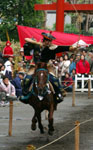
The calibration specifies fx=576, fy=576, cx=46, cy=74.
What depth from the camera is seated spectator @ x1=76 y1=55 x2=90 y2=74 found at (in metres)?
25.8

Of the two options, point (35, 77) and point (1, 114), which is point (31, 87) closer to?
point (35, 77)

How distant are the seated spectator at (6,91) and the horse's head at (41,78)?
7.21 metres

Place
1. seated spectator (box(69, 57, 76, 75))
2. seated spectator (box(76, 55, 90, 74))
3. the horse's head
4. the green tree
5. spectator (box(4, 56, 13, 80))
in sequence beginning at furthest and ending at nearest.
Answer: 1. the green tree
2. seated spectator (box(69, 57, 76, 75))
3. seated spectator (box(76, 55, 90, 74))
4. spectator (box(4, 56, 13, 80))
5. the horse's head

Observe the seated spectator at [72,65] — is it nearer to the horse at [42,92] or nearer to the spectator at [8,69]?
the spectator at [8,69]

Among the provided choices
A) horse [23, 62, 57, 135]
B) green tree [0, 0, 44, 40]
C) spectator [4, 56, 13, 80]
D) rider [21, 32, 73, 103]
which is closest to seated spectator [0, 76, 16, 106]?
spectator [4, 56, 13, 80]

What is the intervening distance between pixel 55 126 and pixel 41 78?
10.1 ft

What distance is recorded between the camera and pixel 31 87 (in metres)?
13.2

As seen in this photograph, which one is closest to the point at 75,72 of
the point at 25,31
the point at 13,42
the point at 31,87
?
the point at 25,31

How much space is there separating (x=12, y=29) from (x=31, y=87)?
20715mm

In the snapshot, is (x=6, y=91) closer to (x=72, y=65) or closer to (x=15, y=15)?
(x=72, y=65)

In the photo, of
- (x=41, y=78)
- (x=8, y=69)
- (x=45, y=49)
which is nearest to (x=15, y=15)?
(x=8, y=69)

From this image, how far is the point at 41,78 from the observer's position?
1291cm

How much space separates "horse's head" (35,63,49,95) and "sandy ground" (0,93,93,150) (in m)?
1.19

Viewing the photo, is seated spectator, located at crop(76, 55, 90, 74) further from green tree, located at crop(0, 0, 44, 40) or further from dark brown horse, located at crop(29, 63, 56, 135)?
dark brown horse, located at crop(29, 63, 56, 135)
